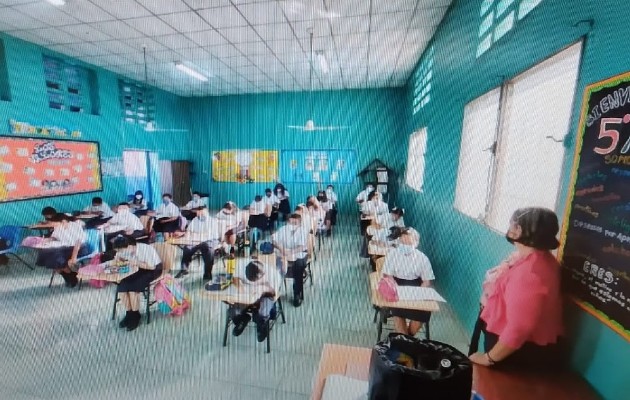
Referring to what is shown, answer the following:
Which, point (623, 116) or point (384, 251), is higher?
point (623, 116)

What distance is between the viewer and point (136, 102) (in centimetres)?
744

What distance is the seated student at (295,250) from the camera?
141 inches

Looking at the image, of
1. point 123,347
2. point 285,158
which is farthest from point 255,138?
point 123,347

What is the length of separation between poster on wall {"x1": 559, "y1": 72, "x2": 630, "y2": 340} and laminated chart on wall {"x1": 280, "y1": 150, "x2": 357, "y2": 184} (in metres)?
7.41

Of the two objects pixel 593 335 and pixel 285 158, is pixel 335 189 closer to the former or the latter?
pixel 285 158

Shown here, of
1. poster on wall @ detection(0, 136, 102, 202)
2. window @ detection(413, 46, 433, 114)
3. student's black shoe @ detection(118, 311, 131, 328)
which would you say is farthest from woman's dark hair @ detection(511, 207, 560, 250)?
poster on wall @ detection(0, 136, 102, 202)

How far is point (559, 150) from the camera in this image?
1658mm

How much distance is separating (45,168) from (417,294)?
678 cm

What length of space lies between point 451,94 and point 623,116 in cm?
284

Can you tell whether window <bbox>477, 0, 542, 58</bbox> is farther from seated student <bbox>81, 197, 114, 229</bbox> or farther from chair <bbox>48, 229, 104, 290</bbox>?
seated student <bbox>81, 197, 114, 229</bbox>

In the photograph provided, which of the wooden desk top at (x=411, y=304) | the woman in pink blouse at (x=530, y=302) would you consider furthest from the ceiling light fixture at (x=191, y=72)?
the woman in pink blouse at (x=530, y=302)

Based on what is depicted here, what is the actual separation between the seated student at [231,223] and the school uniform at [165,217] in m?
0.92

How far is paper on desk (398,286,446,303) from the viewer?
2219 millimetres

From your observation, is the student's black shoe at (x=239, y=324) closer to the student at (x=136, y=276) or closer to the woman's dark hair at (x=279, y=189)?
the student at (x=136, y=276)
